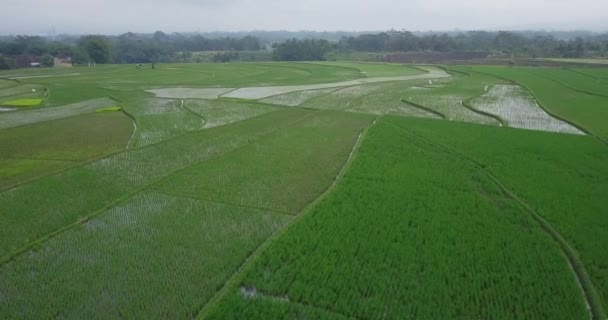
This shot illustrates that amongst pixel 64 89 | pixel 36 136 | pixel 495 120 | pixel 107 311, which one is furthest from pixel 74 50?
pixel 107 311

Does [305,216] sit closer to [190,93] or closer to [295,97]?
[295,97]

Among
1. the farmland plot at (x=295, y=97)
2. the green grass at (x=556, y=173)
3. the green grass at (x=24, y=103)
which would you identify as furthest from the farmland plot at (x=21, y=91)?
the green grass at (x=556, y=173)

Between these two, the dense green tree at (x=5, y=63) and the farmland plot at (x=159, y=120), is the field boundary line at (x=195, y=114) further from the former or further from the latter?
the dense green tree at (x=5, y=63)

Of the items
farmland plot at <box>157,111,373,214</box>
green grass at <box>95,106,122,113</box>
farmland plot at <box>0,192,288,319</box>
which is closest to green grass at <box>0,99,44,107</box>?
green grass at <box>95,106,122,113</box>

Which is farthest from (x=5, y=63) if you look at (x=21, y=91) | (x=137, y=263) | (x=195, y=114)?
(x=137, y=263)

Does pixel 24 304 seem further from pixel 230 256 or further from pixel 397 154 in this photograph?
pixel 397 154
